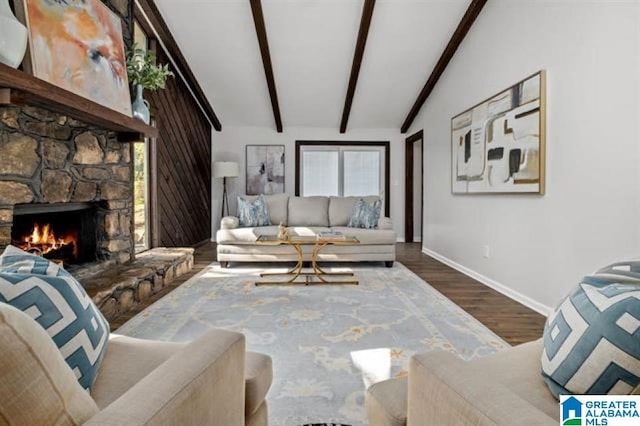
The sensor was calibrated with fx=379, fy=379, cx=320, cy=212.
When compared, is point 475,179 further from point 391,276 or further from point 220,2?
point 220,2

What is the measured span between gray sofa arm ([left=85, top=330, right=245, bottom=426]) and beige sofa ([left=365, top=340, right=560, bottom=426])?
43 centimetres

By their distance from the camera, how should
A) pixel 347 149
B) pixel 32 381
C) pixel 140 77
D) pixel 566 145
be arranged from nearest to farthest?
1. pixel 32 381
2. pixel 566 145
3. pixel 140 77
4. pixel 347 149

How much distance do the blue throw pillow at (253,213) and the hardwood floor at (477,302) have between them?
2.37 feet

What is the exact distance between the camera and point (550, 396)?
98 cm

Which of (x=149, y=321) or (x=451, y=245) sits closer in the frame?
(x=149, y=321)

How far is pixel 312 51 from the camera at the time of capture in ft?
16.5

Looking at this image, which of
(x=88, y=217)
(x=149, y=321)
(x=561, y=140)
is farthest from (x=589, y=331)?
(x=88, y=217)

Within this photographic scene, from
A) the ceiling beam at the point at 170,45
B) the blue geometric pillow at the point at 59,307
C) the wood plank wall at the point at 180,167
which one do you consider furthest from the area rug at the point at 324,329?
the ceiling beam at the point at 170,45

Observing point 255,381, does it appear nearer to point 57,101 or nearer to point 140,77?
point 57,101

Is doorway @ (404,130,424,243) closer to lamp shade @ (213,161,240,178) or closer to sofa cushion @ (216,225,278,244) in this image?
lamp shade @ (213,161,240,178)

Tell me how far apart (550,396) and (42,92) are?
8.94 ft

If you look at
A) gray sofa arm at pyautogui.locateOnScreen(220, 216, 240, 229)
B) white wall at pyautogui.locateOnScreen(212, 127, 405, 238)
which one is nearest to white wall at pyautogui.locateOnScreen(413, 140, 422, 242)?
white wall at pyautogui.locateOnScreen(212, 127, 405, 238)

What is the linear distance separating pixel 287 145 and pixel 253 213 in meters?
2.37

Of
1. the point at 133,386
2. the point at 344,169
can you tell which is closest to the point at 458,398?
the point at 133,386
